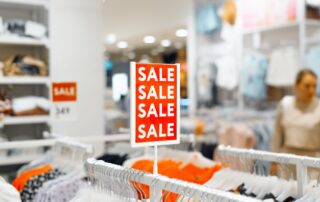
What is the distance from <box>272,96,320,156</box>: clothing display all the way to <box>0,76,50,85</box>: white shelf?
1.78m

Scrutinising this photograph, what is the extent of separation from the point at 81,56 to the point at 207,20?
8.07 feet

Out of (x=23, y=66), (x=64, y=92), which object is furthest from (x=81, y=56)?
(x=23, y=66)

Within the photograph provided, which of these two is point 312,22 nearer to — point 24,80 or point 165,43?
point 165,43

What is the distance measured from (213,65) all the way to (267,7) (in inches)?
43.1

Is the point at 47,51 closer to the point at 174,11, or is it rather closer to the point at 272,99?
the point at 174,11

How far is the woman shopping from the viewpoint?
10.6ft

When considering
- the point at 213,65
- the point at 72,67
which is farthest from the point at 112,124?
the point at 213,65

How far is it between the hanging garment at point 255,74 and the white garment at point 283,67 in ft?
0.37

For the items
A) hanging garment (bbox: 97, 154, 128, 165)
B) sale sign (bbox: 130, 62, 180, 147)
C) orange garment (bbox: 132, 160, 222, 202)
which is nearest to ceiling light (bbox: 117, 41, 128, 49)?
hanging garment (bbox: 97, 154, 128, 165)

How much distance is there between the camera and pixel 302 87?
326 centimetres

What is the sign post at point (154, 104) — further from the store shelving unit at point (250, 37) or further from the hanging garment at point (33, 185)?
the store shelving unit at point (250, 37)

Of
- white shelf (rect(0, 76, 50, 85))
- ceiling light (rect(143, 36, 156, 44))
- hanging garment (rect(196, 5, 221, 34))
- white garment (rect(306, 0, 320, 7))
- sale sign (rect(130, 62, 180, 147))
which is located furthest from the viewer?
hanging garment (rect(196, 5, 221, 34))

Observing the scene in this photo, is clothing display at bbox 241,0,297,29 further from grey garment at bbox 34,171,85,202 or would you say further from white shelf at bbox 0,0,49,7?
grey garment at bbox 34,171,85,202

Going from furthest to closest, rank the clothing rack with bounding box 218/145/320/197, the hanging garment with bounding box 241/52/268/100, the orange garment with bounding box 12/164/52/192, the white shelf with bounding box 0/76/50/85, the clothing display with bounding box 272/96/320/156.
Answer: the hanging garment with bounding box 241/52/268/100 → the clothing display with bounding box 272/96/320/156 → the white shelf with bounding box 0/76/50/85 → the orange garment with bounding box 12/164/52/192 → the clothing rack with bounding box 218/145/320/197
